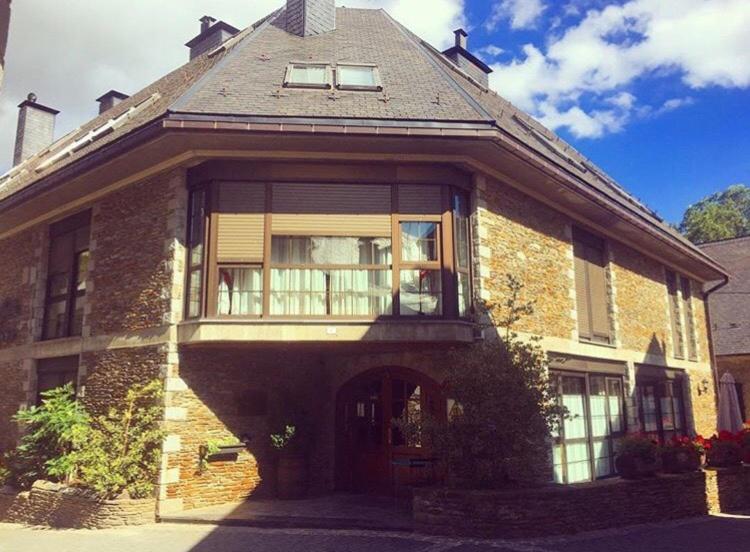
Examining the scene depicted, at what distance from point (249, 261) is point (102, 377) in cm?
352

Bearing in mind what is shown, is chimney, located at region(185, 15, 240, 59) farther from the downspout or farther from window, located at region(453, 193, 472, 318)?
the downspout

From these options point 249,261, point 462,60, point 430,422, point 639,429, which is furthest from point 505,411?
point 462,60

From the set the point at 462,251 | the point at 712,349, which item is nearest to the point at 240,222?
the point at 462,251

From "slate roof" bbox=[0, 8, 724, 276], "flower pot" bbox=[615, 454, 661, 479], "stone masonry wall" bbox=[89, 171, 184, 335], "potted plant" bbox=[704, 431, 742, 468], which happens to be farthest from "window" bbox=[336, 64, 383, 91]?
"potted plant" bbox=[704, 431, 742, 468]

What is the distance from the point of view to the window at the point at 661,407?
47.0 feet

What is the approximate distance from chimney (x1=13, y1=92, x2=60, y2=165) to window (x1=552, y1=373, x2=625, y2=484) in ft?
58.8

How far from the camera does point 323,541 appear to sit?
7.75 meters

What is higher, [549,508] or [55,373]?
[55,373]

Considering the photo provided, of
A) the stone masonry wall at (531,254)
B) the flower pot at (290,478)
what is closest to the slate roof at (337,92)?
the stone masonry wall at (531,254)

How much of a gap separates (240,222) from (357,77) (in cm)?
376

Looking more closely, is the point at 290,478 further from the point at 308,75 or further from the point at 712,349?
the point at 712,349

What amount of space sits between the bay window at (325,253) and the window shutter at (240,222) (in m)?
0.02

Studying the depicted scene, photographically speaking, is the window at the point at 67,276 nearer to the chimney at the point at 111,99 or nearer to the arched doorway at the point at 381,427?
the arched doorway at the point at 381,427

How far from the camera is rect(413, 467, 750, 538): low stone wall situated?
7.96 meters
